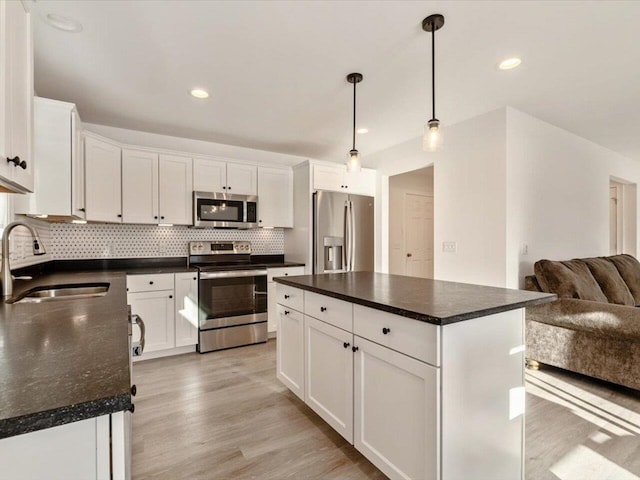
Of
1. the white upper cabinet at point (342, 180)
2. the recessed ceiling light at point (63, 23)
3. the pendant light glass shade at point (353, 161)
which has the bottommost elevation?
the pendant light glass shade at point (353, 161)

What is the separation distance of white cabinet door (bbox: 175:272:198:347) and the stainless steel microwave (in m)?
0.67

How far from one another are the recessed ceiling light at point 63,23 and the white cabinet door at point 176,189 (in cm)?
170

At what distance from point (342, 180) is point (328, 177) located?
9.2 inches

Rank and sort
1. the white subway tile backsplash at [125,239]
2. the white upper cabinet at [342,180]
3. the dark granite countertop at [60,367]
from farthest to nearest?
the white upper cabinet at [342,180], the white subway tile backsplash at [125,239], the dark granite countertop at [60,367]

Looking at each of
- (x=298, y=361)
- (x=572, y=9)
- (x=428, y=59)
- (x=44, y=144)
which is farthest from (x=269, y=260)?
(x=572, y=9)

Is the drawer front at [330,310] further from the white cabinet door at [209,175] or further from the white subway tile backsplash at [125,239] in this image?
the white subway tile backsplash at [125,239]

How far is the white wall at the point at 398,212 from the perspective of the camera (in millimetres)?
5543

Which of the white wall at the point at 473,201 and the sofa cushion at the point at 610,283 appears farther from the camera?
the sofa cushion at the point at 610,283

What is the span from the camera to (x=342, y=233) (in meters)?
4.27

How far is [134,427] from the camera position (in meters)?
2.13

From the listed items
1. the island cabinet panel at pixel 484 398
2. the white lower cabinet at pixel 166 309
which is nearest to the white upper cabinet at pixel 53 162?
the white lower cabinet at pixel 166 309

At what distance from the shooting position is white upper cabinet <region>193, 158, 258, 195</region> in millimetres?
3830

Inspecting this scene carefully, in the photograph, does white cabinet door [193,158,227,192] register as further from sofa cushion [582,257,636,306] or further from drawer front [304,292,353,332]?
sofa cushion [582,257,636,306]

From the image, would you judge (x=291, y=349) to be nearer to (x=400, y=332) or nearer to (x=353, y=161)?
(x=400, y=332)
